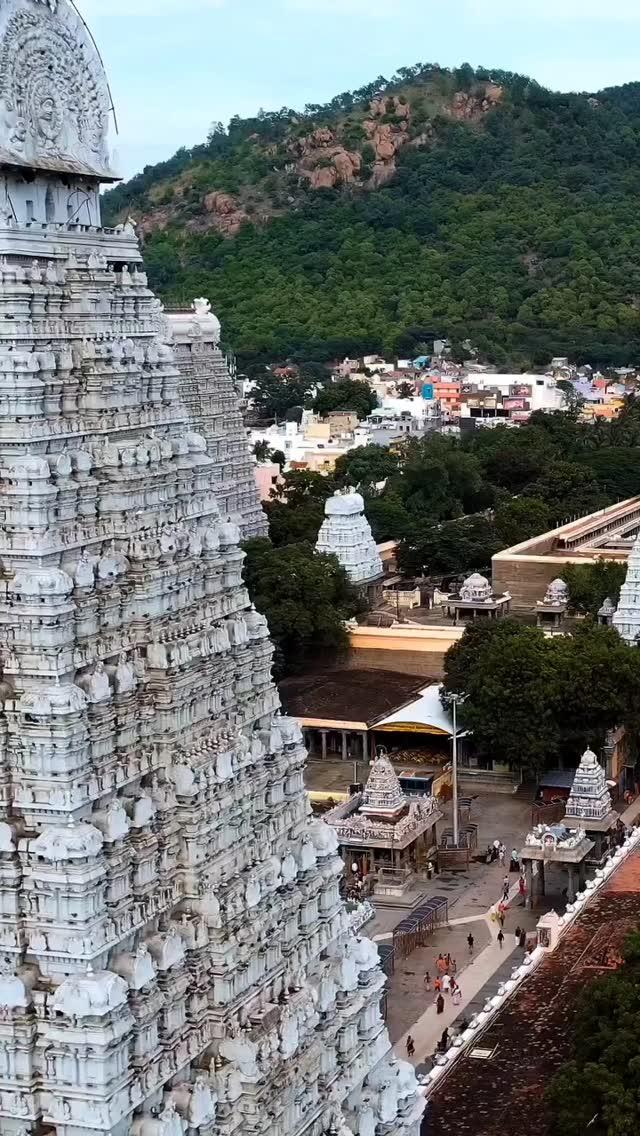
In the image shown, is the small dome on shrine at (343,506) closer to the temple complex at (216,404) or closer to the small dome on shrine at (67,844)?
the temple complex at (216,404)

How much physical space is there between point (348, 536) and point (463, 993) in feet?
115

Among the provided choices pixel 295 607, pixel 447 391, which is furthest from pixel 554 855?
pixel 447 391

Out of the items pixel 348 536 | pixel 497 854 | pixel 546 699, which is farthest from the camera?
pixel 348 536

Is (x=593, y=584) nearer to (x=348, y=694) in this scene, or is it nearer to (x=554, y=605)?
(x=554, y=605)

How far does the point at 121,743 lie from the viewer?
1978cm

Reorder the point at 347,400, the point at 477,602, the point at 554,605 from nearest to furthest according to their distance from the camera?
the point at 554,605
the point at 477,602
the point at 347,400

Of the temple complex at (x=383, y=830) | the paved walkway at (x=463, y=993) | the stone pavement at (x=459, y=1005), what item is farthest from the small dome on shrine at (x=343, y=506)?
the stone pavement at (x=459, y=1005)

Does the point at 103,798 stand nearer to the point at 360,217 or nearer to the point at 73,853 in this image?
the point at 73,853

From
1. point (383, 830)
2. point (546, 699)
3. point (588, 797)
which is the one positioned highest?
point (546, 699)

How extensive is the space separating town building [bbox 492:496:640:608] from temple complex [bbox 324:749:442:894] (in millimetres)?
24904

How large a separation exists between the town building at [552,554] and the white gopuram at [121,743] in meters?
43.1

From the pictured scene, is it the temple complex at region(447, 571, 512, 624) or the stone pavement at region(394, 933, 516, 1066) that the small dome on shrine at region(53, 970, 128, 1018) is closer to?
the stone pavement at region(394, 933, 516, 1066)

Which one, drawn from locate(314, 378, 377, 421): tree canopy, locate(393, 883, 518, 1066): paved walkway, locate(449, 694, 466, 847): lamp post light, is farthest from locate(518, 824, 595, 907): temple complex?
locate(314, 378, 377, 421): tree canopy

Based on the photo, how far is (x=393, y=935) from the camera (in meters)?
36.4
